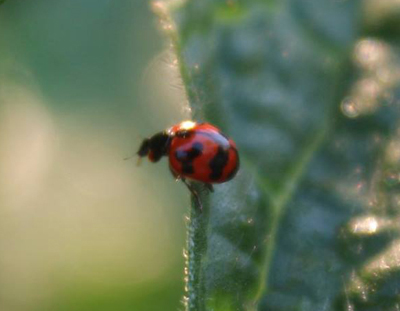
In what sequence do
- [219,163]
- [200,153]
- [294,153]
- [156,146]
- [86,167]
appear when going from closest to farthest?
[294,153], [219,163], [200,153], [156,146], [86,167]

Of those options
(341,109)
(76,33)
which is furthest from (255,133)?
(76,33)

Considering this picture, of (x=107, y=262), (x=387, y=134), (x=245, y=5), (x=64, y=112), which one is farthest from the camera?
(x=64, y=112)

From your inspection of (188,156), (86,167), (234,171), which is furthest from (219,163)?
(86,167)

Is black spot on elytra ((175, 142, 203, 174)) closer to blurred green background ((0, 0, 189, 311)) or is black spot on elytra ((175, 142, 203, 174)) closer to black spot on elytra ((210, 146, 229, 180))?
black spot on elytra ((210, 146, 229, 180))

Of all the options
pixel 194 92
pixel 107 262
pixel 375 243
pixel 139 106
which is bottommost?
pixel 107 262

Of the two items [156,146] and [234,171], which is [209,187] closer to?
[234,171]

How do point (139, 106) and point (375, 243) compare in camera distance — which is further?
point (139, 106)

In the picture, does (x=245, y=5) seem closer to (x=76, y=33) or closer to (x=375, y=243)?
(x=375, y=243)
